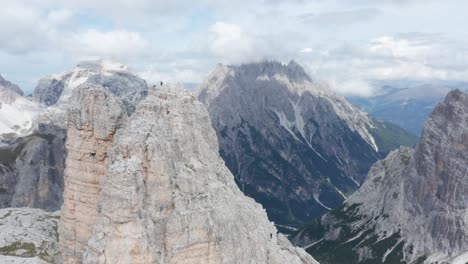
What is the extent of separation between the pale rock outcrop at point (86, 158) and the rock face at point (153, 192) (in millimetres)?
176

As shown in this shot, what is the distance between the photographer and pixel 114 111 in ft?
279

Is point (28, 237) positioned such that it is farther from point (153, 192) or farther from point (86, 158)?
point (153, 192)

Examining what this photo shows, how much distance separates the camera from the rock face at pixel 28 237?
9750cm

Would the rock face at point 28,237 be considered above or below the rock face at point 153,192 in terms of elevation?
below

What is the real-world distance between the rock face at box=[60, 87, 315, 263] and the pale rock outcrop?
0.18 meters

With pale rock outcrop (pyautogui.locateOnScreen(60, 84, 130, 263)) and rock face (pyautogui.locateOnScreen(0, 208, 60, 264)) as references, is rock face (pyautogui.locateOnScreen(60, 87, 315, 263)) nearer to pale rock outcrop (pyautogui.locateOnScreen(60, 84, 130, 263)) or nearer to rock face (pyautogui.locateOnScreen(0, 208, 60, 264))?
pale rock outcrop (pyautogui.locateOnScreen(60, 84, 130, 263))

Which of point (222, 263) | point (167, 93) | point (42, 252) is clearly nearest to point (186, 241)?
point (222, 263)

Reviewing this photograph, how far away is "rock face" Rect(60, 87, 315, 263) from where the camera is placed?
71.2 m

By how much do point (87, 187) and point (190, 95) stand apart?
2507 centimetres

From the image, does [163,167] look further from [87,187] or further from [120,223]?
[87,187]

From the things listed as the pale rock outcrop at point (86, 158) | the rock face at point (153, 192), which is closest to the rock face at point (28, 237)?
the rock face at point (153, 192)

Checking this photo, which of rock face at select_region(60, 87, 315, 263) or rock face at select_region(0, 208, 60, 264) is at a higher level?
rock face at select_region(60, 87, 315, 263)

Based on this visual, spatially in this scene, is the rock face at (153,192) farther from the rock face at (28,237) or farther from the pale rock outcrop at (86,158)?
the rock face at (28,237)

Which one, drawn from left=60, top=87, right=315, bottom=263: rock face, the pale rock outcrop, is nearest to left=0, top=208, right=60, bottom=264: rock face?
left=60, top=87, right=315, bottom=263: rock face
